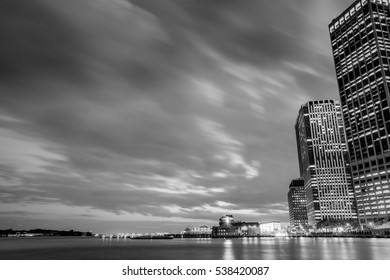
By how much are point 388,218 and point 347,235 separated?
98.0 feet
